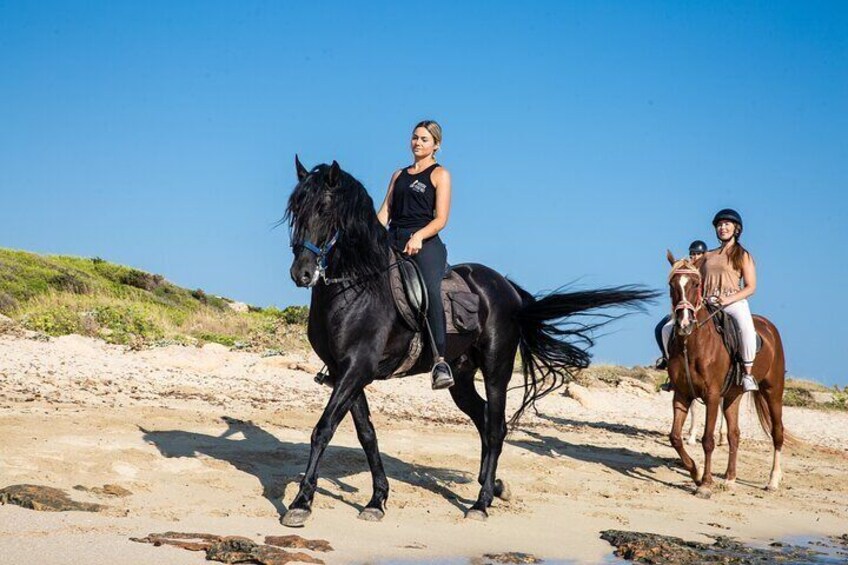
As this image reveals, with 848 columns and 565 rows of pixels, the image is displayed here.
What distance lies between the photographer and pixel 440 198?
7688 mm

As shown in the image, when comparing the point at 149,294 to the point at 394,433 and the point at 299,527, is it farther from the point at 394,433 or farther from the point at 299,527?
the point at 299,527

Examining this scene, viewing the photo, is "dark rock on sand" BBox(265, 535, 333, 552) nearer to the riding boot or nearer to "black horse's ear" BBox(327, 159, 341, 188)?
the riding boot

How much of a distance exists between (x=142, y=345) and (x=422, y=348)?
8.65m

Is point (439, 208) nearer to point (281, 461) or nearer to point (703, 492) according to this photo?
point (281, 461)

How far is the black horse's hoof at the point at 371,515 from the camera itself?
726 centimetres

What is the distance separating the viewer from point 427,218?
25.6 ft

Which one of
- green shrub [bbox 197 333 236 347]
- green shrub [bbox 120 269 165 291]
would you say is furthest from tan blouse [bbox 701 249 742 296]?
green shrub [bbox 120 269 165 291]

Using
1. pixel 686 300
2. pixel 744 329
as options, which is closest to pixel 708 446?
pixel 744 329

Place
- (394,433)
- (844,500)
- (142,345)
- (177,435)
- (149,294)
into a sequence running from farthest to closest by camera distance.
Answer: (149,294), (142,345), (394,433), (844,500), (177,435)

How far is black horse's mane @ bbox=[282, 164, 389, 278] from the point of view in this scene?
22.6 feet

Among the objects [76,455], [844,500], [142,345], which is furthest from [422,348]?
[142,345]

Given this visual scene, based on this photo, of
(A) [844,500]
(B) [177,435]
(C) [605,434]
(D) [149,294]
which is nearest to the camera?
(B) [177,435]

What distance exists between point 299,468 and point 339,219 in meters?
2.76

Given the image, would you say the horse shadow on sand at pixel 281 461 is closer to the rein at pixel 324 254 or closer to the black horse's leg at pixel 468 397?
the black horse's leg at pixel 468 397
